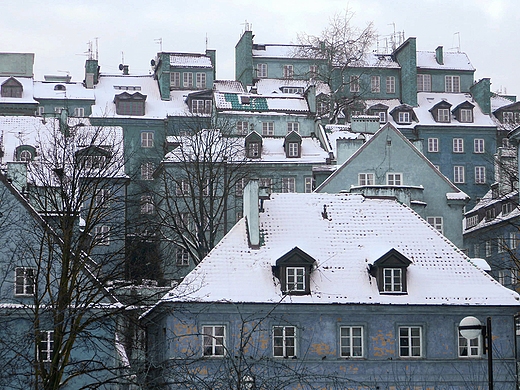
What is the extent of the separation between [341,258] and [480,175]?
151ft

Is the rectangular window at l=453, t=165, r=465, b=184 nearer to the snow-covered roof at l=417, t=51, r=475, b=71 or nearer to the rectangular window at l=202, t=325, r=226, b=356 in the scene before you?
the snow-covered roof at l=417, t=51, r=475, b=71

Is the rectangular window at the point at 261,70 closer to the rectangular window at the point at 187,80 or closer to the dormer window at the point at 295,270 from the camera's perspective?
the rectangular window at the point at 187,80

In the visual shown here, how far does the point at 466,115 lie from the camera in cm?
8750

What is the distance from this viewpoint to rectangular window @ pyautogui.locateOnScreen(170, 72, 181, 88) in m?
91.3

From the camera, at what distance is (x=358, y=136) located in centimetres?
6119

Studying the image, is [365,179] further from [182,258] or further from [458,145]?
[458,145]

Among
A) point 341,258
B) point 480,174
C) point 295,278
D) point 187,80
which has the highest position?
point 187,80

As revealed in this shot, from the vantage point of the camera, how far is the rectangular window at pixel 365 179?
2186 inches

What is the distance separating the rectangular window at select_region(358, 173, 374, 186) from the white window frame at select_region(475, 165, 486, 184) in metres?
31.5

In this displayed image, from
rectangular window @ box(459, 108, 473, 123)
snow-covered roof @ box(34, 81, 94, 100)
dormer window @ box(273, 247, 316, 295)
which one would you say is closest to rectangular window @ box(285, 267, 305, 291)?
dormer window @ box(273, 247, 316, 295)

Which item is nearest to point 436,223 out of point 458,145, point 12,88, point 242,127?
point 242,127

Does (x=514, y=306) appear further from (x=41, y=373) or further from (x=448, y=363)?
(x=41, y=373)

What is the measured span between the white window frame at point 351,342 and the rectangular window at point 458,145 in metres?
48.2

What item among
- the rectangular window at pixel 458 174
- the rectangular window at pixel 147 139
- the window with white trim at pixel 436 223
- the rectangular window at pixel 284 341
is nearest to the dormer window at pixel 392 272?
the rectangular window at pixel 284 341
